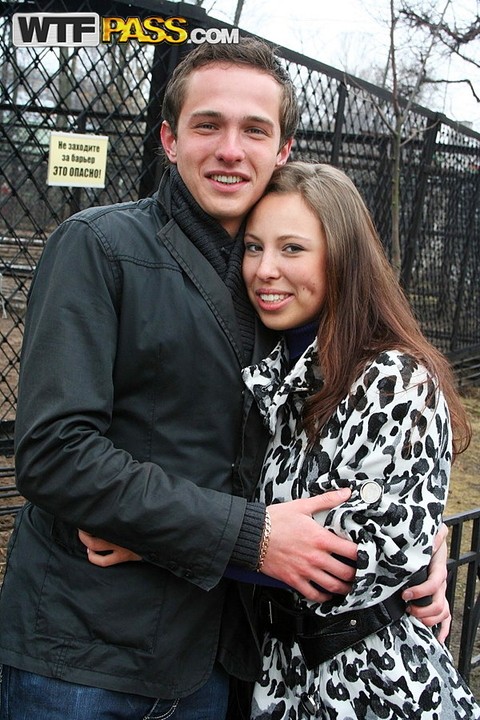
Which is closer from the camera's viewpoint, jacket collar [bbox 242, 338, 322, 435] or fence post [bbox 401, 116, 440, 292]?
jacket collar [bbox 242, 338, 322, 435]

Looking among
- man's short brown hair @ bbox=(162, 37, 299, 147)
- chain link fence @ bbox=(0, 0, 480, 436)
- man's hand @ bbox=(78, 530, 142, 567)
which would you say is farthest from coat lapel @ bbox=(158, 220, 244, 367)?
chain link fence @ bbox=(0, 0, 480, 436)

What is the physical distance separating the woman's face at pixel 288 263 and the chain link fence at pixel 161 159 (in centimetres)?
108

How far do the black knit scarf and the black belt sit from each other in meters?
0.56

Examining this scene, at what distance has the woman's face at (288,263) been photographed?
185cm

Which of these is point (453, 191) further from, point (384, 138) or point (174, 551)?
point (174, 551)

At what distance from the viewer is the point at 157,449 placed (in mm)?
1663

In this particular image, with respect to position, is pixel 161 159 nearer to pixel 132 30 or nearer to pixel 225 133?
pixel 132 30

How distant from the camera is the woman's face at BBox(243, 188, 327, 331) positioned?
1854mm

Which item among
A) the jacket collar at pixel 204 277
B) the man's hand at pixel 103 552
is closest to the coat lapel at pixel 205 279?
the jacket collar at pixel 204 277

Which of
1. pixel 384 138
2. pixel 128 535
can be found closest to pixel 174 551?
pixel 128 535

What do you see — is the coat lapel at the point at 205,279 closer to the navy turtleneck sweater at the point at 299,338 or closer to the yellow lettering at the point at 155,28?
the navy turtleneck sweater at the point at 299,338

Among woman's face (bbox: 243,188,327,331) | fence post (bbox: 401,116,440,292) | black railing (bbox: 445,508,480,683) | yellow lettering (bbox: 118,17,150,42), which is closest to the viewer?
woman's face (bbox: 243,188,327,331)

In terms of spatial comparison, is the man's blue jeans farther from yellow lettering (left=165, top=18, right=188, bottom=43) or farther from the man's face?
yellow lettering (left=165, top=18, right=188, bottom=43)

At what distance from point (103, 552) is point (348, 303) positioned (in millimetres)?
751
